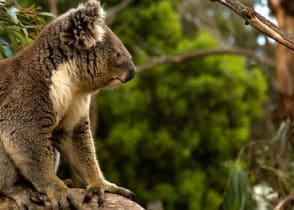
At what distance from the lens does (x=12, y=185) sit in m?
3.88

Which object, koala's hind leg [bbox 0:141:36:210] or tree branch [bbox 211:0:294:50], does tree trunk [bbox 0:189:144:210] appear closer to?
Answer: koala's hind leg [bbox 0:141:36:210]

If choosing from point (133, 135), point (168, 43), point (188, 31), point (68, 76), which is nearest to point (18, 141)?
point (68, 76)

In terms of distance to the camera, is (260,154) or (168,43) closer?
(260,154)

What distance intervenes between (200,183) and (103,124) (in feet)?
5.78

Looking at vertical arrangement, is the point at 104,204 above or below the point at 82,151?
below

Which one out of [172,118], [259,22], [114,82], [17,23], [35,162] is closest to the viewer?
[259,22]

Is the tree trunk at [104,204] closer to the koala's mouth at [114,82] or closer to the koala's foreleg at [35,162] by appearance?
the koala's foreleg at [35,162]

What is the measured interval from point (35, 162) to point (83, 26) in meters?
0.73

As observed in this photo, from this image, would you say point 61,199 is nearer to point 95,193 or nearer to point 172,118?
point 95,193

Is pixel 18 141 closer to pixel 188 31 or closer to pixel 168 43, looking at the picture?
pixel 168 43

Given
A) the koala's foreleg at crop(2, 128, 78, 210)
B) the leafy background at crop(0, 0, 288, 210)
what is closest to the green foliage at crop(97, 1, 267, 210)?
the leafy background at crop(0, 0, 288, 210)

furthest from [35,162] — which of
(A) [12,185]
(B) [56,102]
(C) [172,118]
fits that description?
(C) [172,118]

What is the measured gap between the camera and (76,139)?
13.6 ft

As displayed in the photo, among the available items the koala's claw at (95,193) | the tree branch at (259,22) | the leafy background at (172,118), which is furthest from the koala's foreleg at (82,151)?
the leafy background at (172,118)
